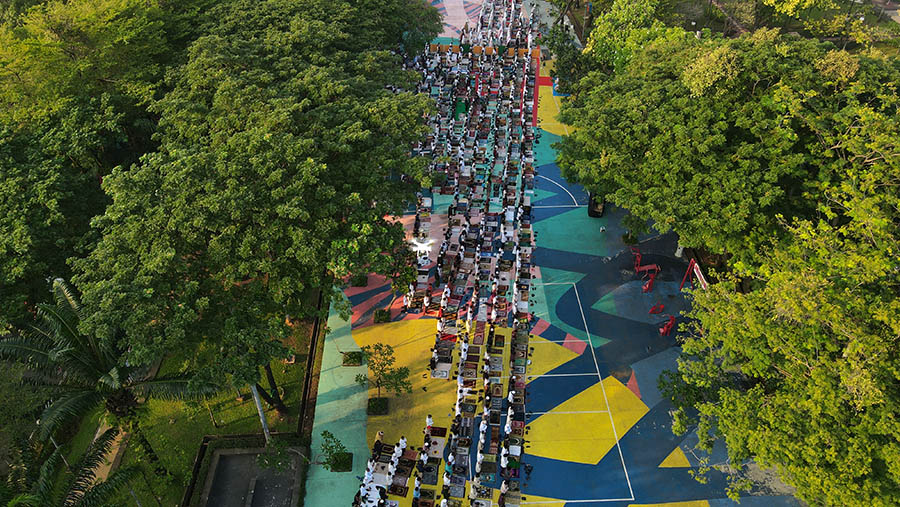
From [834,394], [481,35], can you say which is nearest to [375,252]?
[834,394]

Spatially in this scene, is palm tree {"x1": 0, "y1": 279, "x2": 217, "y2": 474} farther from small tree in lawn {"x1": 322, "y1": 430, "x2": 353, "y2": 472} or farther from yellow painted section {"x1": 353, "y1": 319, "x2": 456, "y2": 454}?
yellow painted section {"x1": 353, "y1": 319, "x2": 456, "y2": 454}

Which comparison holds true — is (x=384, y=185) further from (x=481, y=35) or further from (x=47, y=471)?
(x=481, y=35)

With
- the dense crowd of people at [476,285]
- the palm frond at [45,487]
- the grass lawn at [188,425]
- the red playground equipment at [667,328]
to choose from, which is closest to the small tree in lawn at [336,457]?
the dense crowd of people at [476,285]

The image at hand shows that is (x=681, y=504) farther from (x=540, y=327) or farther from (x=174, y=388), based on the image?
(x=174, y=388)

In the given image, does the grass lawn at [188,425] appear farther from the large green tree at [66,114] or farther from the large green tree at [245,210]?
the large green tree at [66,114]

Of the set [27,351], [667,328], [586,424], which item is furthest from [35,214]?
[667,328]
